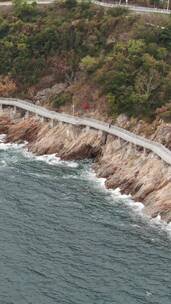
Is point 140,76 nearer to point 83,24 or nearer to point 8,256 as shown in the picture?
point 83,24

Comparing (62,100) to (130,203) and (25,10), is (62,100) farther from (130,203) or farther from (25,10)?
(130,203)

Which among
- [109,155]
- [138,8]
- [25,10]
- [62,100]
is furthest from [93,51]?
[109,155]

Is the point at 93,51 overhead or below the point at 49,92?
overhead

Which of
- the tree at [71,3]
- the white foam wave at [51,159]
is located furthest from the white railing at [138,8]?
the white foam wave at [51,159]

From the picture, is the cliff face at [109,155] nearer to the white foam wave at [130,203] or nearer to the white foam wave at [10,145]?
the white foam wave at [130,203]

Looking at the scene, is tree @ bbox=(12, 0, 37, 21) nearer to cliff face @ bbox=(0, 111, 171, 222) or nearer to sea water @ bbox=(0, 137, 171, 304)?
cliff face @ bbox=(0, 111, 171, 222)

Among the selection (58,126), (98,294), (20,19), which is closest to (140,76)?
(58,126)
